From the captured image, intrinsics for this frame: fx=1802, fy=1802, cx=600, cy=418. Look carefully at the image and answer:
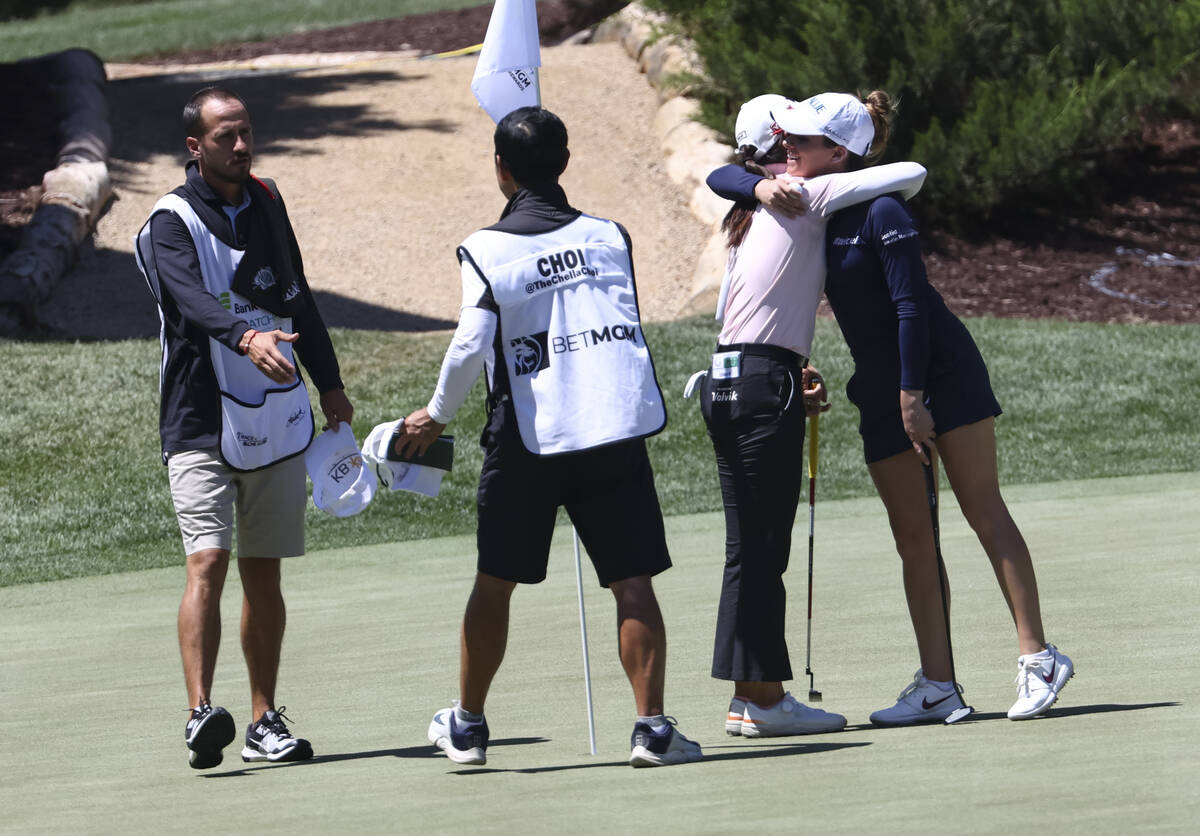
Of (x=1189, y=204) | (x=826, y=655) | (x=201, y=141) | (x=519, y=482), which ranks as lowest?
(x=1189, y=204)

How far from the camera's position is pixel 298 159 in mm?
22328

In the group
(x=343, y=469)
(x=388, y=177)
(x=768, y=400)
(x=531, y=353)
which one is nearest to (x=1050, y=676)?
(x=768, y=400)

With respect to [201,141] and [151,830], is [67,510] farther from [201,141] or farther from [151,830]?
[151,830]

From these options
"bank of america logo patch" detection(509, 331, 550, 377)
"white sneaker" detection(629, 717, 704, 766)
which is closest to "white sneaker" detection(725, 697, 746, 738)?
"white sneaker" detection(629, 717, 704, 766)

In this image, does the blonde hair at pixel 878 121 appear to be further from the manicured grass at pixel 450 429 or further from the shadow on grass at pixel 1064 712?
the manicured grass at pixel 450 429

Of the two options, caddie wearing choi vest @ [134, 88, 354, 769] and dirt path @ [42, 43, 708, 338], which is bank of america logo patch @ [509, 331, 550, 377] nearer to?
caddie wearing choi vest @ [134, 88, 354, 769]

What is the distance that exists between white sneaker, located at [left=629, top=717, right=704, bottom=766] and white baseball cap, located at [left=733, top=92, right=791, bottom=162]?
175 centimetres

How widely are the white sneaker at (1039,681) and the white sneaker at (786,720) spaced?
1.66ft

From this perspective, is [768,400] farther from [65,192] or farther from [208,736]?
[65,192]

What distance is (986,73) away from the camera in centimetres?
1967

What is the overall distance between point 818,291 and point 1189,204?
16387 millimetres

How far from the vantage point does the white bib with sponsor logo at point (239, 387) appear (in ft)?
17.8

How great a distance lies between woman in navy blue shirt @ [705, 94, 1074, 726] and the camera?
5098 mm

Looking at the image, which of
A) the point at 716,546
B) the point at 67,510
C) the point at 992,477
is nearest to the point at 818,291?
the point at 992,477
